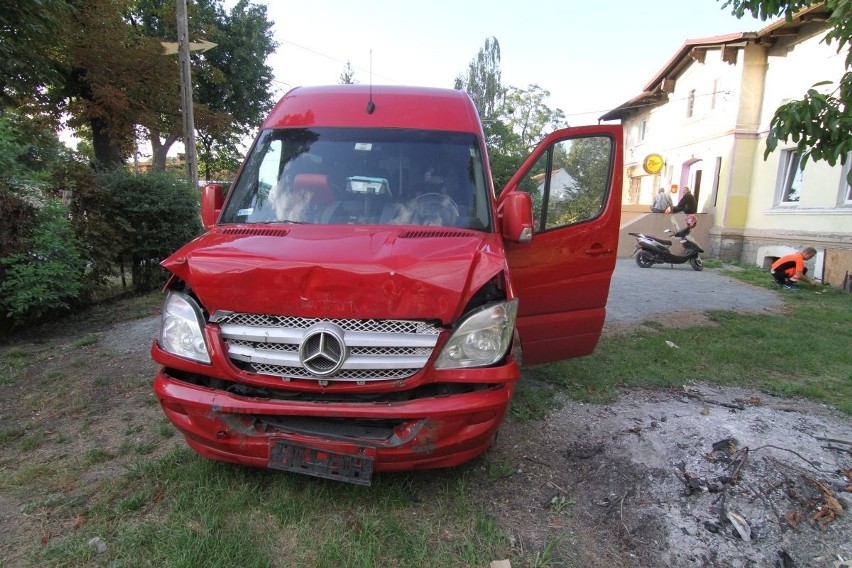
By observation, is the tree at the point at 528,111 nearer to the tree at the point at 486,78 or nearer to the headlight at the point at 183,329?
the tree at the point at 486,78

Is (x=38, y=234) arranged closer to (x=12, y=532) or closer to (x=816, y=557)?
(x=12, y=532)

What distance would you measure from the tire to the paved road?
68cm

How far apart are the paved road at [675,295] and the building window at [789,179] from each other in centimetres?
313

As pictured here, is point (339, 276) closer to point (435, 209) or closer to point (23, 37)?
point (435, 209)

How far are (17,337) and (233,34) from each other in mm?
20447

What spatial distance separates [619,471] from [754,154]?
1529 centimetres

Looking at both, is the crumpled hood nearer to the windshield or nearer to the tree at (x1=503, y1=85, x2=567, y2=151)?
the windshield

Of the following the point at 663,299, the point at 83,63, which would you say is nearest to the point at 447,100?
the point at 663,299

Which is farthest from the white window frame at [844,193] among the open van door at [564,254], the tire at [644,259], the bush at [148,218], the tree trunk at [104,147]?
the tree trunk at [104,147]

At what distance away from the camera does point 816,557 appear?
8.18 feet

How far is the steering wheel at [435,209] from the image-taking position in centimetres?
332

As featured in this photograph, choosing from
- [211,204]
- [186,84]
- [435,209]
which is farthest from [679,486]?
[186,84]

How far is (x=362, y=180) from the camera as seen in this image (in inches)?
140

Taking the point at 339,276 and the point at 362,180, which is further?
the point at 362,180
